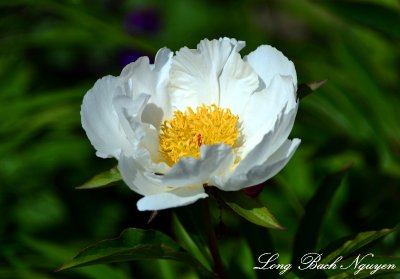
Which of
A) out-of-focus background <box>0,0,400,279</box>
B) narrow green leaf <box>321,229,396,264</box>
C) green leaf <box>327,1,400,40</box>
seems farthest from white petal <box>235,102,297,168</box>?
green leaf <box>327,1,400,40</box>

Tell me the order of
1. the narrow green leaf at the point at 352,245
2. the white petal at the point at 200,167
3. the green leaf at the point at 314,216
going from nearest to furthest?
the white petal at the point at 200,167 < the narrow green leaf at the point at 352,245 < the green leaf at the point at 314,216

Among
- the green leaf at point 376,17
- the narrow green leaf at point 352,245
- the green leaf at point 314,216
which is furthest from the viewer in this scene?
the green leaf at point 376,17

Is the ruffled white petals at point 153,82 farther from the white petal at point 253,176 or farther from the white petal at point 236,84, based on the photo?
the white petal at point 253,176

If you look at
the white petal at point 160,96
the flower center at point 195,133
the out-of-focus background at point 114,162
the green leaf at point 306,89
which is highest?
the white petal at point 160,96

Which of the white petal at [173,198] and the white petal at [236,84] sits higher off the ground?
the white petal at [236,84]

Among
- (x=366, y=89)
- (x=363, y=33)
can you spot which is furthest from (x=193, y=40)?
(x=366, y=89)

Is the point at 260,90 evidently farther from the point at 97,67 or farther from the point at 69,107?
the point at 97,67

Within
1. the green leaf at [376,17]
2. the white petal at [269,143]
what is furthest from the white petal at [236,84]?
the green leaf at [376,17]

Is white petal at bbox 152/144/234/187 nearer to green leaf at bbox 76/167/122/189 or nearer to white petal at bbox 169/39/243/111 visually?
green leaf at bbox 76/167/122/189
